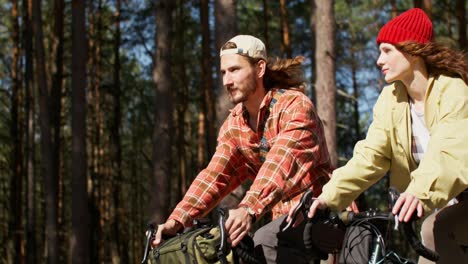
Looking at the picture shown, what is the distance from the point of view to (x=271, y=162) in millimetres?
3975

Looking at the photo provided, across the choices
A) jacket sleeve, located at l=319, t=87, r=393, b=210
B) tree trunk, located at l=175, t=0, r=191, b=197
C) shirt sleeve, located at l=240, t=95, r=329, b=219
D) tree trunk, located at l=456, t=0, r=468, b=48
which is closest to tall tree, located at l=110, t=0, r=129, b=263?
tree trunk, located at l=175, t=0, r=191, b=197

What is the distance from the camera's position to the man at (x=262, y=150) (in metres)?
3.90

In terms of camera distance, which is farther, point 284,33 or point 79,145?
point 284,33

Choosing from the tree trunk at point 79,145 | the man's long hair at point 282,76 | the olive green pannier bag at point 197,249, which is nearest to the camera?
the olive green pannier bag at point 197,249

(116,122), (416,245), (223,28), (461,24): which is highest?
(461,24)

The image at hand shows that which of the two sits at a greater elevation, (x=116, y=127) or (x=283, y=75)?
(x=283, y=75)

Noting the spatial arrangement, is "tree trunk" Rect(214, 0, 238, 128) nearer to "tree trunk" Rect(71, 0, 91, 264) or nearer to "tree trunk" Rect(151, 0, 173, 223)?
"tree trunk" Rect(151, 0, 173, 223)

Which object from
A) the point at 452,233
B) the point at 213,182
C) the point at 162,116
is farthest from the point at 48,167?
the point at 452,233

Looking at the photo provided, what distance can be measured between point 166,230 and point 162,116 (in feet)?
34.8

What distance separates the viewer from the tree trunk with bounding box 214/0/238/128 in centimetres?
926

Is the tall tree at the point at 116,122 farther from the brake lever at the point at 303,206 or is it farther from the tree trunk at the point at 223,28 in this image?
the brake lever at the point at 303,206

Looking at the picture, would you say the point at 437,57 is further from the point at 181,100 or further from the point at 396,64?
the point at 181,100

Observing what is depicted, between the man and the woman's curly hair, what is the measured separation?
80 cm

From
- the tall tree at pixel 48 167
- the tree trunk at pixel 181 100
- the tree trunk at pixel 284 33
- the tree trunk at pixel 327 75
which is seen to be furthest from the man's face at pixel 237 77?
the tree trunk at pixel 181 100
